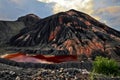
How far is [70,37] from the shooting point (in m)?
132

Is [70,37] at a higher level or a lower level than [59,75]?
higher

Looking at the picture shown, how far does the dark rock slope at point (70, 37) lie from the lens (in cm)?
12615

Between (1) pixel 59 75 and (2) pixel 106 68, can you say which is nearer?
(1) pixel 59 75

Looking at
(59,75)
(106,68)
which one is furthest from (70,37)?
(59,75)

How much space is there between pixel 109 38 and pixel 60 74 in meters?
123

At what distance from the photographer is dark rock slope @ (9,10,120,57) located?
126 metres

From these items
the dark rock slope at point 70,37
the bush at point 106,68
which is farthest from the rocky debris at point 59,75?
the dark rock slope at point 70,37

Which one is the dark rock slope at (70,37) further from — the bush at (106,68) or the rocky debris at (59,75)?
the rocky debris at (59,75)

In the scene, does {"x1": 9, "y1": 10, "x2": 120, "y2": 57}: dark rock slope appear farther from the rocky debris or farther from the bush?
the rocky debris

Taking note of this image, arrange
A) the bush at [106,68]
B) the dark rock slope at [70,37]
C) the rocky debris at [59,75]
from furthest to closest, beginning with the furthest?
the dark rock slope at [70,37], the bush at [106,68], the rocky debris at [59,75]

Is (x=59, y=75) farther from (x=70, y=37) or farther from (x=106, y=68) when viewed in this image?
(x=70, y=37)

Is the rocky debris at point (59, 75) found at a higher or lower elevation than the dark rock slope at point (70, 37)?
lower

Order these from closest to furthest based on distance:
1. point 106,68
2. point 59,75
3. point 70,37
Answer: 1. point 59,75
2. point 106,68
3. point 70,37

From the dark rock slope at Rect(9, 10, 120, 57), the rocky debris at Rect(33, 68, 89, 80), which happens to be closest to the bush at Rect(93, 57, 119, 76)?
the rocky debris at Rect(33, 68, 89, 80)
